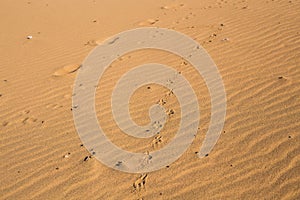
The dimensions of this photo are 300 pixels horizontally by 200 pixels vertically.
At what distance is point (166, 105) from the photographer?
4.55m

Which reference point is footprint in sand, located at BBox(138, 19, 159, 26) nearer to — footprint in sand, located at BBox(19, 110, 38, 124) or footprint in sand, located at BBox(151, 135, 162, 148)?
footprint in sand, located at BBox(19, 110, 38, 124)

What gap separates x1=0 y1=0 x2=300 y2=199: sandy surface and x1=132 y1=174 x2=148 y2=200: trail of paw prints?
1 cm

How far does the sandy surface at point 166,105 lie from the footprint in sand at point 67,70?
0.03 m

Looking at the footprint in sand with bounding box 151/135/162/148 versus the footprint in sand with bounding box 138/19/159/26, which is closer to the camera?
the footprint in sand with bounding box 151/135/162/148

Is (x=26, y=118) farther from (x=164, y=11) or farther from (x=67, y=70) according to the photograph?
(x=164, y=11)

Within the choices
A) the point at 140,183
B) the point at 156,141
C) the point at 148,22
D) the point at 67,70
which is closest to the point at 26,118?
the point at 67,70

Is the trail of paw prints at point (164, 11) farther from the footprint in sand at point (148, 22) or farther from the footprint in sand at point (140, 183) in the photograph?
the footprint in sand at point (140, 183)

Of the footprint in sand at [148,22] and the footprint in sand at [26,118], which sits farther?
the footprint in sand at [148,22]

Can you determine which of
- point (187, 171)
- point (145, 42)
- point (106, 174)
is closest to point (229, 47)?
point (145, 42)

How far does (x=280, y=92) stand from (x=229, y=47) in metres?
1.68

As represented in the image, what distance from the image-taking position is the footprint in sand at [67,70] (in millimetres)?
5696

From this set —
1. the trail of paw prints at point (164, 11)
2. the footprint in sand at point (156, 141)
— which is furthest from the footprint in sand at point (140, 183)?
the trail of paw prints at point (164, 11)

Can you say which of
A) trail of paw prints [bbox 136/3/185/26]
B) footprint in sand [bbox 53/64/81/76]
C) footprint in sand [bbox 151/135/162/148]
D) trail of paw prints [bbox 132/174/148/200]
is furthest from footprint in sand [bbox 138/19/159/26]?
trail of paw prints [bbox 132/174/148/200]

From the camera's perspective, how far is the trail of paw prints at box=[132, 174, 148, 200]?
3343 mm
